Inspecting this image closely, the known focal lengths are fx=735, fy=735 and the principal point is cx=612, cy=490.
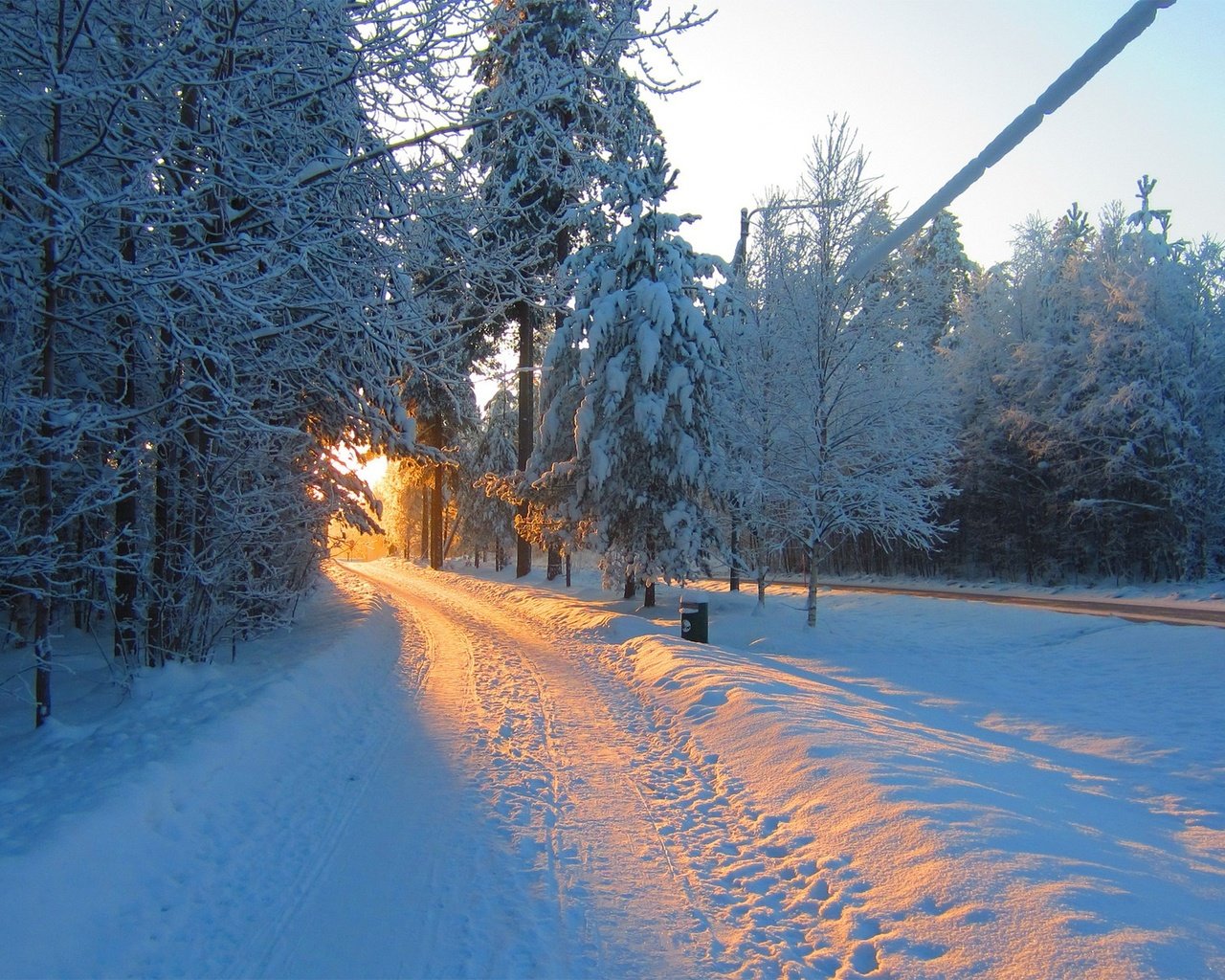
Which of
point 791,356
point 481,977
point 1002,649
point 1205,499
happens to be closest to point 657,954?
point 481,977

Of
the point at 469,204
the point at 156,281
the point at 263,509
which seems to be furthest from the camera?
the point at 263,509

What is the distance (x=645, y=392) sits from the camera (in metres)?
16.6

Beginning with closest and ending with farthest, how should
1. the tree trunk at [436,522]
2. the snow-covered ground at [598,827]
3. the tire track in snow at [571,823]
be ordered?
the snow-covered ground at [598,827] → the tire track in snow at [571,823] → the tree trunk at [436,522]

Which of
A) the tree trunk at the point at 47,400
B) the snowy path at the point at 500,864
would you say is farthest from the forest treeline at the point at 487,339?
the snowy path at the point at 500,864

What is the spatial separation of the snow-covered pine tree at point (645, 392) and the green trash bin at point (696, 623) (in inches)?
89.3

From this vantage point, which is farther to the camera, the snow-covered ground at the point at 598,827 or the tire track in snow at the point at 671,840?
the tire track in snow at the point at 671,840

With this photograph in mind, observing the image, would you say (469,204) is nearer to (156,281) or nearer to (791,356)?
(156,281)

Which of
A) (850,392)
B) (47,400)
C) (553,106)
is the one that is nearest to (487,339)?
(850,392)

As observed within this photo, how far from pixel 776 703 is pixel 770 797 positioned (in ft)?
8.01

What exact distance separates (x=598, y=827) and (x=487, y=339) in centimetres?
1951

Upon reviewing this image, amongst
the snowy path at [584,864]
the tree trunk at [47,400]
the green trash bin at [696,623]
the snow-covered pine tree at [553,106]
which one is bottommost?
the snowy path at [584,864]

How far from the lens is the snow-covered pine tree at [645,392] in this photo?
53.5ft

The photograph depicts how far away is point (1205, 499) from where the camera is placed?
22359mm

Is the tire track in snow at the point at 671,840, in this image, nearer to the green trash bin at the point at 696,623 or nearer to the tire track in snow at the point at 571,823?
the tire track in snow at the point at 571,823
